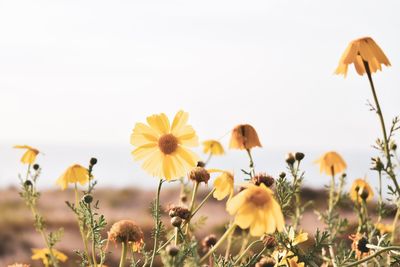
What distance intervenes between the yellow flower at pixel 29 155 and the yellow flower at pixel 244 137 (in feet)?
4.30

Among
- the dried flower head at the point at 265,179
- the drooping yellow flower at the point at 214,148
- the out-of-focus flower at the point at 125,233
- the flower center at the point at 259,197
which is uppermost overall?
the drooping yellow flower at the point at 214,148

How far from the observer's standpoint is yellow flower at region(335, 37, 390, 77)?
8.10 ft

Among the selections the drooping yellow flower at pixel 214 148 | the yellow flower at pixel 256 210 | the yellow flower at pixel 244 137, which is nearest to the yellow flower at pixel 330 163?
the drooping yellow flower at pixel 214 148

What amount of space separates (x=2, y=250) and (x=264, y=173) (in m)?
11.3

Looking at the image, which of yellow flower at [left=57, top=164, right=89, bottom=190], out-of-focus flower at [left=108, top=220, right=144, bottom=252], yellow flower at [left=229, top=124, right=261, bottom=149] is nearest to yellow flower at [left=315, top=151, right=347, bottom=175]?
yellow flower at [left=229, top=124, right=261, bottom=149]

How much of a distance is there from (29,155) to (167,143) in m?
1.50

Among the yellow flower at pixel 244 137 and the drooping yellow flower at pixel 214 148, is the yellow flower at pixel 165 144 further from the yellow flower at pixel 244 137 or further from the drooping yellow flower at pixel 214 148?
the drooping yellow flower at pixel 214 148

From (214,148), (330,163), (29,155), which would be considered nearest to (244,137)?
(214,148)

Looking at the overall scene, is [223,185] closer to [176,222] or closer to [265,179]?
[265,179]

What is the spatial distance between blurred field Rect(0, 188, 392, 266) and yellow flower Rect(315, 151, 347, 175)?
13.6ft

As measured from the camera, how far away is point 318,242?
2.13 meters

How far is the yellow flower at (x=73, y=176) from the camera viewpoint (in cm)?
320

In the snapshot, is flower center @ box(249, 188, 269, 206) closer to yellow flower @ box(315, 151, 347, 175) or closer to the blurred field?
yellow flower @ box(315, 151, 347, 175)

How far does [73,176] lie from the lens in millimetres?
3221
